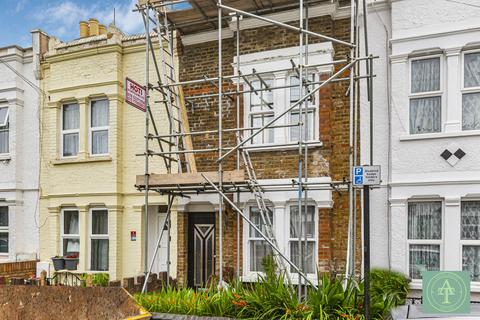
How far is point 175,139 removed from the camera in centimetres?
1077

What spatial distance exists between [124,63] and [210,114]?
292 cm

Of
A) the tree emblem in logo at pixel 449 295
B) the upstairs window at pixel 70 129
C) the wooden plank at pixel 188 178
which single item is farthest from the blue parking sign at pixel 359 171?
the upstairs window at pixel 70 129

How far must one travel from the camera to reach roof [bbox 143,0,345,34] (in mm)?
10070

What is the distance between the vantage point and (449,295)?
19.8 feet

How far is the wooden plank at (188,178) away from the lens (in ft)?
26.4

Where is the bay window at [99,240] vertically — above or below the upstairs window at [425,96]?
below

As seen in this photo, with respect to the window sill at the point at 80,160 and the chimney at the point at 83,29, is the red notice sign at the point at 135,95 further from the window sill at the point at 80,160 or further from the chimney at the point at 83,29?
the chimney at the point at 83,29

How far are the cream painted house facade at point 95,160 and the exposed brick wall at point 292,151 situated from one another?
133 centimetres

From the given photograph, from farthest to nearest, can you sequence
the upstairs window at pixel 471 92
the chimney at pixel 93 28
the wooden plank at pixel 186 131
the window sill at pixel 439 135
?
the chimney at pixel 93 28
the wooden plank at pixel 186 131
the upstairs window at pixel 471 92
the window sill at pixel 439 135

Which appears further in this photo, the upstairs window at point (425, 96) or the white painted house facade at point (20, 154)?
the white painted house facade at point (20, 154)

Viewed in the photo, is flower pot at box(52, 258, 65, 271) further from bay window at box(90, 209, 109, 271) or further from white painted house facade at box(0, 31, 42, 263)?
white painted house facade at box(0, 31, 42, 263)

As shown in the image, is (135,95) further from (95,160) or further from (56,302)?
(56,302)

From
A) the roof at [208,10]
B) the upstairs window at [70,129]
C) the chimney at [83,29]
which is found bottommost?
the upstairs window at [70,129]

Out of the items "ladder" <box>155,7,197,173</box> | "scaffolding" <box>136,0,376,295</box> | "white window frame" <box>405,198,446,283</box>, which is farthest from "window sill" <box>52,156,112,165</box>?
"white window frame" <box>405,198,446,283</box>
